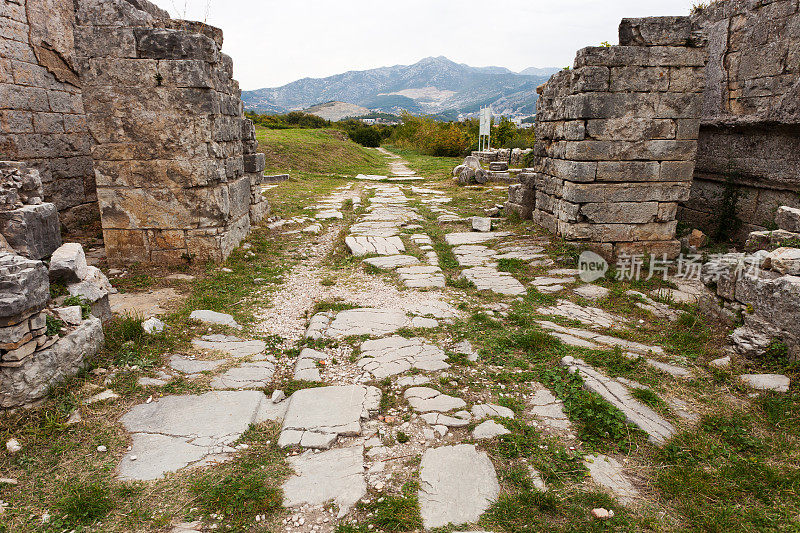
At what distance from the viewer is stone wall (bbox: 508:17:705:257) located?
6.45 m

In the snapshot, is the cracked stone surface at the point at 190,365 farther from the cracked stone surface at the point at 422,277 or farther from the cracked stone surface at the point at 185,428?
the cracked stone surface at the point at 422,277

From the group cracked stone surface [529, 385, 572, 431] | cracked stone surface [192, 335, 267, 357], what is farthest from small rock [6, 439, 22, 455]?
cracked stone surface [529, 385, 572, 431]

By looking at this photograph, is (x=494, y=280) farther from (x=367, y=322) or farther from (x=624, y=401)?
(x=624, y=401)

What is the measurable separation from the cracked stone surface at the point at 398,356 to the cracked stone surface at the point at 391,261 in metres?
2.48

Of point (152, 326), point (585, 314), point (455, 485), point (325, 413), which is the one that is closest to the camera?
point (455, 485)

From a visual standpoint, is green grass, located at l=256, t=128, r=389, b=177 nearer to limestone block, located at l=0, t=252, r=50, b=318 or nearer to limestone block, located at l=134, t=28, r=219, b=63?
limestone block, located at l=134, t=28, r=219, b=63

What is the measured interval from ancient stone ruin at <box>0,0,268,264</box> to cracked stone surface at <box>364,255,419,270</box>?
234 centimetres

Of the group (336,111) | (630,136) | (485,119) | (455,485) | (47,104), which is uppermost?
(336,111)

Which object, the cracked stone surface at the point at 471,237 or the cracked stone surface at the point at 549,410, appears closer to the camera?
the cracked stone surface at the point at 549,410

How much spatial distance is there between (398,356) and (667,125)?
5616mm

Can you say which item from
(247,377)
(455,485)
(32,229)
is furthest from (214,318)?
(455,485)

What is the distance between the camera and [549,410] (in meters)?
3.44

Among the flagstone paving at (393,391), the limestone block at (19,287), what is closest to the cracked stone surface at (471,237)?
the flagstone paving at (393,391)

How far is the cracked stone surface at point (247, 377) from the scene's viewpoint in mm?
3832
